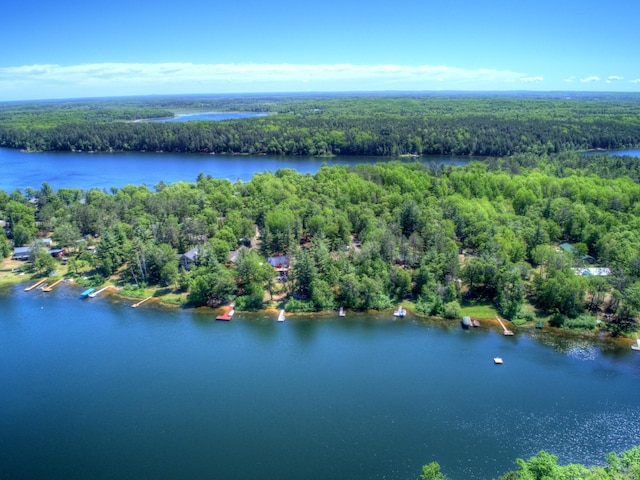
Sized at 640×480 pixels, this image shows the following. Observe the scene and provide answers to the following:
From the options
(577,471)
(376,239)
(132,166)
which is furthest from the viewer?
(132,166)

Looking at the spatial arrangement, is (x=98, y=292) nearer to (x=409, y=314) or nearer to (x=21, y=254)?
(x=21, y=254)

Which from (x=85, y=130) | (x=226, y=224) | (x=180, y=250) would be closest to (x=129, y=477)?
(x=180, y=250)

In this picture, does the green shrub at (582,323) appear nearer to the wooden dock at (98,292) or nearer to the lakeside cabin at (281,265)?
the lakeside cabin at (281,265)

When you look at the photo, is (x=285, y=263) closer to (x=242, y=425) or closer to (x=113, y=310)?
(x=113, y=310)

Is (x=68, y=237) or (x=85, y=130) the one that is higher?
(x=85, y=130)

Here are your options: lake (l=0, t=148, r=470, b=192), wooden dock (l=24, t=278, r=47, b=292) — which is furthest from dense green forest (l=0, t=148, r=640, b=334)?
lake (l=0, t=148, r=470, b=192)

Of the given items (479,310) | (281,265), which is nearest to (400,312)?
(479,310)
